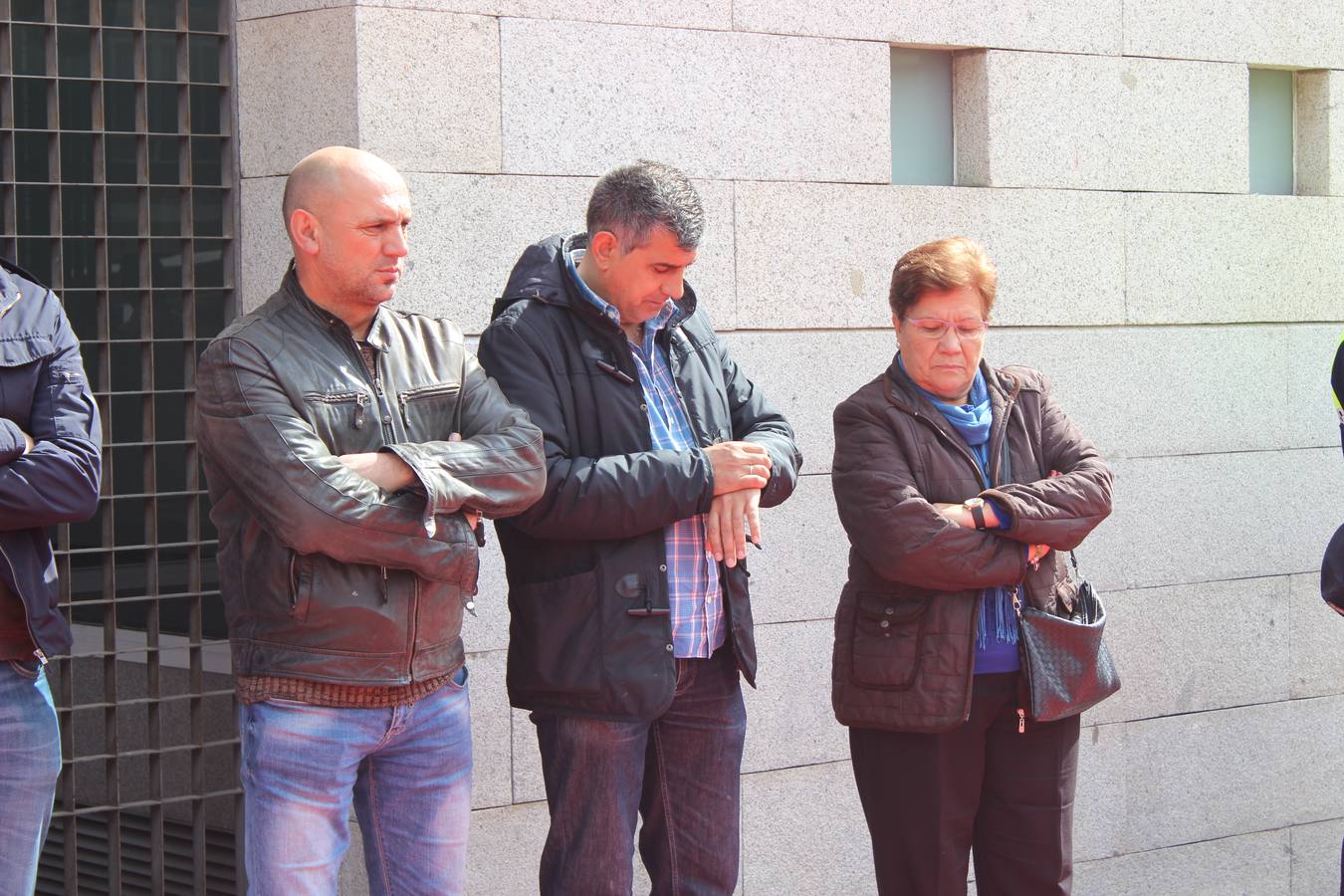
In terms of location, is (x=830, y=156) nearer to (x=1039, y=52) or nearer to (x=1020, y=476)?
(x=1039, y=52)

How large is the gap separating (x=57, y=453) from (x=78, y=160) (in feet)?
5.52

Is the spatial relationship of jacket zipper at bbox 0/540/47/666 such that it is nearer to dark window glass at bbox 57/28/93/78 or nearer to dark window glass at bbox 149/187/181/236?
dark window glass at bbox 149/187/181/236

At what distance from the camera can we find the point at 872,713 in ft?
13.4

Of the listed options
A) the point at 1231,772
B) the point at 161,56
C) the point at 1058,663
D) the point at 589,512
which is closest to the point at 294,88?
the point at 161,56

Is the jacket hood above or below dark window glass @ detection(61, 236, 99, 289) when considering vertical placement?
below

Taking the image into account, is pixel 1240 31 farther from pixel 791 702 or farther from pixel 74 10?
pixel 74 10

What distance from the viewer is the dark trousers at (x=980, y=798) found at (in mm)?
4102

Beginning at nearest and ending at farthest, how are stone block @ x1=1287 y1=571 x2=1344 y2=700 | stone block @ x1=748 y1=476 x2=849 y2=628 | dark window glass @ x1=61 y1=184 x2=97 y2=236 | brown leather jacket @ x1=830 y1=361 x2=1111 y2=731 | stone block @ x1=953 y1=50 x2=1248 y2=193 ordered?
brown leather jacket @ x1=830 y1=361 x2=1111 y2=731 → dark window glass @ x1=61 y1=184 x2=97 y2=236 → stone block @ x1=748 y1=476 x2=849 y2=628 → stone block @ x1=953 y1=50 x2=1248 y2=193 → stone block @ x1=1287 y1=571 x2=1344 y2=700

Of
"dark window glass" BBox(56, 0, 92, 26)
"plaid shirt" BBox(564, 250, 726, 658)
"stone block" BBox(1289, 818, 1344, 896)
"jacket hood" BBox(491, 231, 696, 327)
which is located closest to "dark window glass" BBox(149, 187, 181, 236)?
"dark window glass" BBox(56, 0, 92, 26)

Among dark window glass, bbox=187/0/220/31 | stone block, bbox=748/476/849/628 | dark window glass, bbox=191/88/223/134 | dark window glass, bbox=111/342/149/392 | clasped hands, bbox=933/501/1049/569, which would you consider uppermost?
dark window glass, bbox=187/0/220/31

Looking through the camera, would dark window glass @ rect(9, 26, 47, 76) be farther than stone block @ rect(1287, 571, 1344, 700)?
No

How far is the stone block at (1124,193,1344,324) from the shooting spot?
5867 mm

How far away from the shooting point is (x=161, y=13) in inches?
187

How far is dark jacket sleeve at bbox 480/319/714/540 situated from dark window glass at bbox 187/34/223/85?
1644 mm
